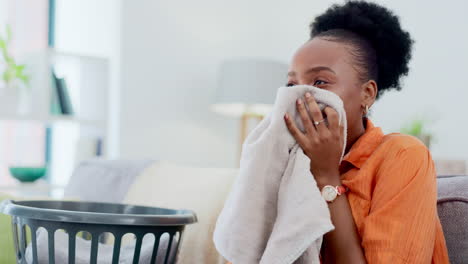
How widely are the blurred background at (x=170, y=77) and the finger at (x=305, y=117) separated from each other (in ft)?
5.90

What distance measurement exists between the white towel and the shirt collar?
0.10 m

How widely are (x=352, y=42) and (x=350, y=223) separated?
350 millimetres

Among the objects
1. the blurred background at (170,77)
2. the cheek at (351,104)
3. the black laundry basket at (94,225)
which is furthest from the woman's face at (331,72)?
the blurred background at (170,77)

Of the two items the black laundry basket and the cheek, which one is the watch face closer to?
the cheek

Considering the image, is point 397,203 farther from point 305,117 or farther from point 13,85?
point 13,85

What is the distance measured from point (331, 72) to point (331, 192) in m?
0.22

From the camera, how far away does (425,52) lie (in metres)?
2.70

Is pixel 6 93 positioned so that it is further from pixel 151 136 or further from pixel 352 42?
pixel 352 42

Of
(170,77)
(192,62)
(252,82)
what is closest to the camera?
(252,82)

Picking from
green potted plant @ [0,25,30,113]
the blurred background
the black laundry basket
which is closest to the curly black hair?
the black laundry basket

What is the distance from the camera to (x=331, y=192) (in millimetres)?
941

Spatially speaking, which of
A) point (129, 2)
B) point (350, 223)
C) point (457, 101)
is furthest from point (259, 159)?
point (129, 2)

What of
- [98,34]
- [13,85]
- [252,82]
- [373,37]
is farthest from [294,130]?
[98,34]

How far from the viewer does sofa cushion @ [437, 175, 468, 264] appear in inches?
39.2
